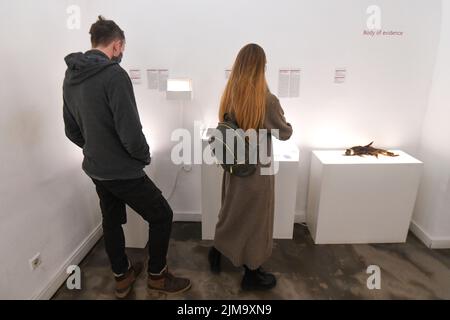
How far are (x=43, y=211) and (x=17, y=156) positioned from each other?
1.31ft

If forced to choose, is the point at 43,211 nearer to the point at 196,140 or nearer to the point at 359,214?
the point at 196,140

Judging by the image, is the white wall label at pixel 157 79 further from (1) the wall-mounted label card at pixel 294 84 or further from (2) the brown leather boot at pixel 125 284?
(2) the brown leather boot at pixel 125 284

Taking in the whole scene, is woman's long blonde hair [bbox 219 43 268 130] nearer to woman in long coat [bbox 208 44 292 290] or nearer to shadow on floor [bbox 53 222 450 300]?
woman in long coat [bbox 208 44 292 290]

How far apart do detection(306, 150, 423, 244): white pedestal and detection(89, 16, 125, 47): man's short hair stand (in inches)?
63.7

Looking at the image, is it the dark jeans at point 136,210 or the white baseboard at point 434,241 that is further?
the white baseboard at point 434,241

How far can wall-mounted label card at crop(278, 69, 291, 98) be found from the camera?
2.33m

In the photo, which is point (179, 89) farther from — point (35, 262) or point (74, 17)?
point (35, 262)

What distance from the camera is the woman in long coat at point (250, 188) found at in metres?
1.50

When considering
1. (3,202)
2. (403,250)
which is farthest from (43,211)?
(403,250)

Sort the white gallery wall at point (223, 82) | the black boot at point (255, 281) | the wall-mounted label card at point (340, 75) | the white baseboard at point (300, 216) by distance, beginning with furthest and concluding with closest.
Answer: the white baseboard at point (300, 216)
the wall-mounted label card at point (340, 75)
the black boot at point (255, 281)
the white gallery wall at point (223, 82)

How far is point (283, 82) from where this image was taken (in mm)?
2355

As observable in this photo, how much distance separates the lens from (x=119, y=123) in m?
1.40

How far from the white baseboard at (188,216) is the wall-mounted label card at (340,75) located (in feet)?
5.37

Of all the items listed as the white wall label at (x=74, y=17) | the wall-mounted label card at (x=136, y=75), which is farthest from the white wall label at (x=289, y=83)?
the white wall label at (x=74, y=17)
